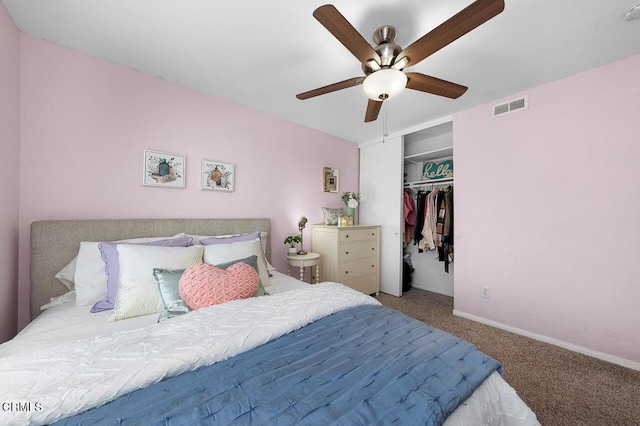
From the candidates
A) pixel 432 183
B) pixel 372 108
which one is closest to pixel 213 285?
pixel 372 108

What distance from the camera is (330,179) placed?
137 inches

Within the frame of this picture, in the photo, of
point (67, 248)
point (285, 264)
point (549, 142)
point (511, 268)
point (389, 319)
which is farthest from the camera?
point (285, 264)

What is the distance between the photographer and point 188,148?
2266 mm

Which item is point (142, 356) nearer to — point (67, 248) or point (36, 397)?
point (36, 397)

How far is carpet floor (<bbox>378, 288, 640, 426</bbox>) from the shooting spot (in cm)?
140

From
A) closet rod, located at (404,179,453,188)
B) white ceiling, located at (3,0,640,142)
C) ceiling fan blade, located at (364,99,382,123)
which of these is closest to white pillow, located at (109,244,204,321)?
white ceiling, located at (3,0,640,142)

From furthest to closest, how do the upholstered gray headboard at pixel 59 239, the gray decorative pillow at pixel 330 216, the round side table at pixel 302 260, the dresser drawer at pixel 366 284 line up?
1. the gray decorative pillow at pixel 330 216
2. the dresser drawer at pixel 366 284
3. the round side table at pixel 302 260
4. the upholstered gray headboard at pixel 59 239

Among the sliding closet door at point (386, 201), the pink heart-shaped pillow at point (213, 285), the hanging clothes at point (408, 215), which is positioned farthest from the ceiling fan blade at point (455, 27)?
the hanging clothes at point (408, 215)

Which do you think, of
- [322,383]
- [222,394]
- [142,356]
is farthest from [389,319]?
[142,356]

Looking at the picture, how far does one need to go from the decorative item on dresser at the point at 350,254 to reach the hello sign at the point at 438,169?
1.08 m

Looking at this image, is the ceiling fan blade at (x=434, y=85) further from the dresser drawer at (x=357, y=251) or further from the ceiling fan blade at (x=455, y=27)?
the dresser drawer at (x=357, y=251)

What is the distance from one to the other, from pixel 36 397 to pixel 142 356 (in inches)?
9.8

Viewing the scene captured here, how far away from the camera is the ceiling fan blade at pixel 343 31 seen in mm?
1070

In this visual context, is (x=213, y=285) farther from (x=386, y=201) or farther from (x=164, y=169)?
(x=386, y=201)
